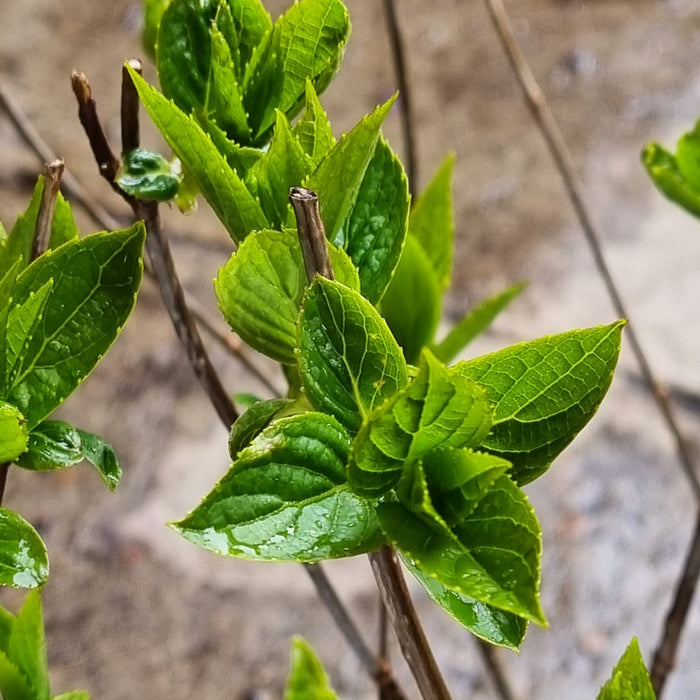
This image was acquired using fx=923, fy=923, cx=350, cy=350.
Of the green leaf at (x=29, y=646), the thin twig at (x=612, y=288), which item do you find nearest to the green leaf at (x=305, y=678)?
the green leaf at (x=29, y=646)

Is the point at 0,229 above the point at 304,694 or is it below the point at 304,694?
above

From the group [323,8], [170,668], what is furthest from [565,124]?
[323,8]

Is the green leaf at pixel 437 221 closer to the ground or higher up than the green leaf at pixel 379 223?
higher up

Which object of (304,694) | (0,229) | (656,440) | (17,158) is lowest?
(304,694)

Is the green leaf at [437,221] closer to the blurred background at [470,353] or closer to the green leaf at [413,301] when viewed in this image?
the green leaf at [413,301]

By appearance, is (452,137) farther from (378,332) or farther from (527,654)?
(378,332)

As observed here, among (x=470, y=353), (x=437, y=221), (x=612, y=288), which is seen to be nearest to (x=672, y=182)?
(x=437, y=221)

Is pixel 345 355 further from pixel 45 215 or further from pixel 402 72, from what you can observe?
pixel 402 72
